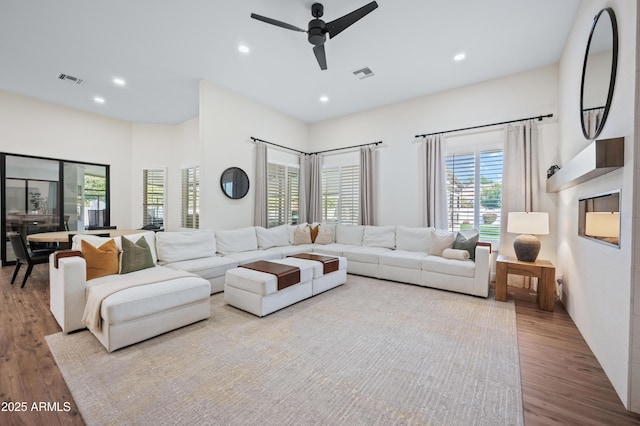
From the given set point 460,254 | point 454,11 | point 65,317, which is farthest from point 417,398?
point 454,11

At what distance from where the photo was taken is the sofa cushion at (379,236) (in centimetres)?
494

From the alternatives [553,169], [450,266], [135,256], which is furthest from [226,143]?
[553,169]

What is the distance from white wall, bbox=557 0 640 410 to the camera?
64.6 inches

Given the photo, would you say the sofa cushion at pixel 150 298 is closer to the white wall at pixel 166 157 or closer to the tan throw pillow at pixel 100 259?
the tan throw pillow at pixel 100 259

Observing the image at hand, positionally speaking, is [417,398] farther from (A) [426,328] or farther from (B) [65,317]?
(B) [65,317]

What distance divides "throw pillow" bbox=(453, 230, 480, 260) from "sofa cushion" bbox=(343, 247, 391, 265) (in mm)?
1138

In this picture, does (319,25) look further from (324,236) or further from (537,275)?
(537,275)

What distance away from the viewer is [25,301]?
3.25m

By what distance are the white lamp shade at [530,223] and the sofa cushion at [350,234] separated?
2558 millimetres

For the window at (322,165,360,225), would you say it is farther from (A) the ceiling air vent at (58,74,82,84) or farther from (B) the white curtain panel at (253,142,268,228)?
(A) the ceiling air vent at (58,74,82,84)

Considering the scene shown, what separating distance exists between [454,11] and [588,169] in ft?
7.00

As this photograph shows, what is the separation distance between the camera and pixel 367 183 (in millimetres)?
5547

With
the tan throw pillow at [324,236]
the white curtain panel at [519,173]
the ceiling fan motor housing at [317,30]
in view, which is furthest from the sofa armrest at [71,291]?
the white curtain panel at [519,173]

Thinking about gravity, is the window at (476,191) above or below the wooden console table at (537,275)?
above
